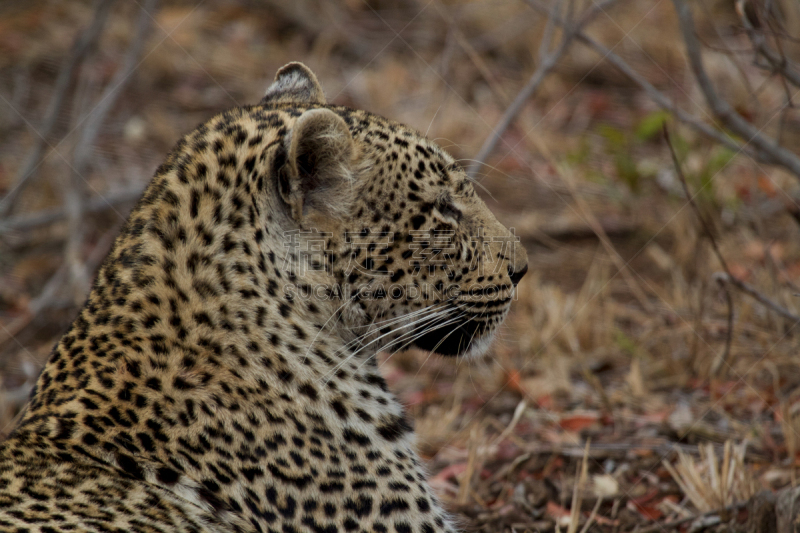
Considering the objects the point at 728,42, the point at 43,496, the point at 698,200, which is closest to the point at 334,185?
the point at 43,496

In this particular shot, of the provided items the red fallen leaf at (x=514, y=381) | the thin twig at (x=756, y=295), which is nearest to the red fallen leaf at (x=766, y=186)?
the red fallen leaf at (x=514, y=381)

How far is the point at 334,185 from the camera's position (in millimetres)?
3203

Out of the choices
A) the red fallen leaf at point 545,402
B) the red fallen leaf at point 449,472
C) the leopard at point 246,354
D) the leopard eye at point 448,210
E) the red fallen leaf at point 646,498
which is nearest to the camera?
the leopard at point 246,354

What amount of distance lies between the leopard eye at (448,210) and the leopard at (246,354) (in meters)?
0.11

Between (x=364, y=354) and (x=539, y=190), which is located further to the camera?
(x=539, y=190)

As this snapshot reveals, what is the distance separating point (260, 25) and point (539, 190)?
5.46m

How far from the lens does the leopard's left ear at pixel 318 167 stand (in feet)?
9.77

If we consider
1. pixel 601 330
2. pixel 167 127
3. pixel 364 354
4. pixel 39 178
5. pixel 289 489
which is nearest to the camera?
A: pixel 289 489

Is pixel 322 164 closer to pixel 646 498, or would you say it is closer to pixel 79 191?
pixel 646 498

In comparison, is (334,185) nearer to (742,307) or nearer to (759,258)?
(742,307)

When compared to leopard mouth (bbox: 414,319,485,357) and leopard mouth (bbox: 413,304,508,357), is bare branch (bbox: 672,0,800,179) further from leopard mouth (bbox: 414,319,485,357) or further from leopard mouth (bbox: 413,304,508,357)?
leopard mouth (bbox: 414,319,485,357)

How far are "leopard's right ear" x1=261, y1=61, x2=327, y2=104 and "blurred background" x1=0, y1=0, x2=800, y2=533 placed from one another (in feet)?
2.56

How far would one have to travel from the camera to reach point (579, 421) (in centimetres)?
536

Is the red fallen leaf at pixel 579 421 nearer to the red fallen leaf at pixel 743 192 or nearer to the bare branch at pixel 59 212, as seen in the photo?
the red fallen leaf at pixel 743 192
